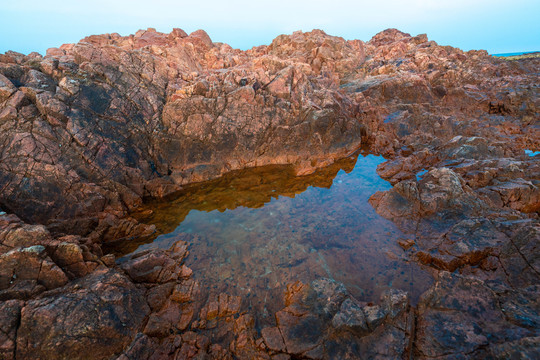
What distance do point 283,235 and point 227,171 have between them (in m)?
11.4

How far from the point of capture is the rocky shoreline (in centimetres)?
763

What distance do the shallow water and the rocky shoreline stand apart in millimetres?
1067

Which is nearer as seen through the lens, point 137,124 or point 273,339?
point 273,339

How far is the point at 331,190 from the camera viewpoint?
1955 cm

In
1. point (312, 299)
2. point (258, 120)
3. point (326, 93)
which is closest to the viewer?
point (312, 299)

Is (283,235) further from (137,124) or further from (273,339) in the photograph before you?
(137,124)

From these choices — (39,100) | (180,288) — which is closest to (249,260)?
→ (180,288)

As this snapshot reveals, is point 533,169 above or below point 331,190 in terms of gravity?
above

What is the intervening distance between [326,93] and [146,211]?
23.5m

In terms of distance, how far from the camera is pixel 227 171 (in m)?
23.4

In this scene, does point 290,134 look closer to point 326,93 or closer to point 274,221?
point 326,93

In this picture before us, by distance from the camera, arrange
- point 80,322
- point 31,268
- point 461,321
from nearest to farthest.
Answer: point 461,321 < point 80,322 < point 31,268

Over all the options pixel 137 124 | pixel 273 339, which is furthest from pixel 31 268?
pixel 137 124

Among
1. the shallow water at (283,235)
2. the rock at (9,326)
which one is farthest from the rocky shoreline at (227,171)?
the shallow water at (283,235)
